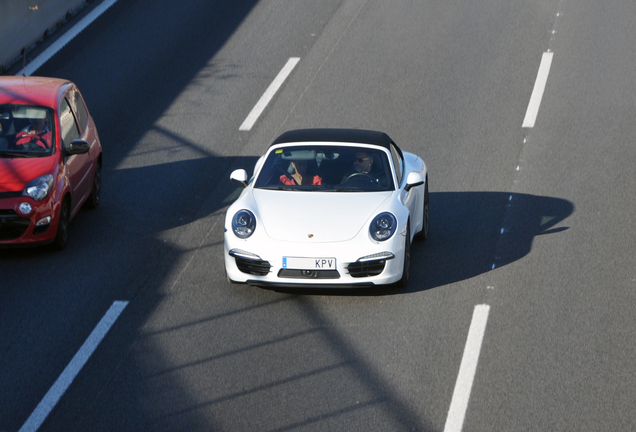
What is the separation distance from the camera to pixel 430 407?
7020 millimetres

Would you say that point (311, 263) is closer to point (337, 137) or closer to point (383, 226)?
point (383, 226)

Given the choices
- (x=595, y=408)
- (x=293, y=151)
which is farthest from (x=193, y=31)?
→ (x=595, y=408)

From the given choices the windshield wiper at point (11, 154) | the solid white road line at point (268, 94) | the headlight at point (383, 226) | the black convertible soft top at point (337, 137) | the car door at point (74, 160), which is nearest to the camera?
the headlight at point (383, 226)

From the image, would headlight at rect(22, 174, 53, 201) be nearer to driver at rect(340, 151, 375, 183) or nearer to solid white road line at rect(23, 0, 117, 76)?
driver at rect(340, 151, 375, 183)

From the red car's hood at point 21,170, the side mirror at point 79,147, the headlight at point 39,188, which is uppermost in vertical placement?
the side mirror at point 79,147

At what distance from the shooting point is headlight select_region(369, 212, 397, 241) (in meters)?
8.93

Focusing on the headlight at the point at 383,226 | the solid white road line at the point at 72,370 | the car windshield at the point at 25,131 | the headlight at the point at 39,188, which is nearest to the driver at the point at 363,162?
the headlight at the point at 383,226

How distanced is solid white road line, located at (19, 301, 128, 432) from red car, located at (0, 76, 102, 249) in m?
1.71

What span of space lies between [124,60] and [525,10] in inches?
331

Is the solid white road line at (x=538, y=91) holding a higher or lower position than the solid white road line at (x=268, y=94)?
higher

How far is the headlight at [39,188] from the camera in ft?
32.8

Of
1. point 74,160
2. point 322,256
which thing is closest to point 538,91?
point 74,160

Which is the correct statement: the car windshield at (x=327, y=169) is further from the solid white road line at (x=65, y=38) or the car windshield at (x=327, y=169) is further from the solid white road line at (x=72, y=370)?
the solid white road line at (x=65, y=38)

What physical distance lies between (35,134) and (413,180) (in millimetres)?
4476
